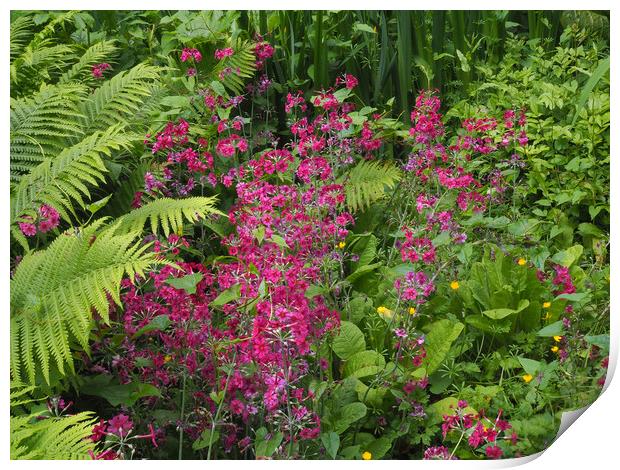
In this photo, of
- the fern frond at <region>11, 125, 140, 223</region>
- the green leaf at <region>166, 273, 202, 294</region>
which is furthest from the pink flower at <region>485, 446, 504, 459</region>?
the fern frond at <region>11, 125, 140, 223</region>

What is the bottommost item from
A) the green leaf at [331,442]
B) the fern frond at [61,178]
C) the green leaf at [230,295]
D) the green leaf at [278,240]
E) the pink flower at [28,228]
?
the green leaf at [331,442]

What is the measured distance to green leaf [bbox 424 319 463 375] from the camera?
186 cm

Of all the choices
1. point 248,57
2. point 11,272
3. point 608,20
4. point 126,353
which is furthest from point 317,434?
point 608,20

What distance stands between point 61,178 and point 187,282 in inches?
19.5

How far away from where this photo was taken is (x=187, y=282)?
1711mm

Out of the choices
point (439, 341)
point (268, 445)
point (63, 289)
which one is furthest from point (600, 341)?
point (63, 289)

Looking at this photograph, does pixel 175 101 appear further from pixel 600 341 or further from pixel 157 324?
pixel 600 341

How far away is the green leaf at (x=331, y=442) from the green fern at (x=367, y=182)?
2.62ft

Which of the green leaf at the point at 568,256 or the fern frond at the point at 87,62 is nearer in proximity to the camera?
the green leaf at the point at 568,256

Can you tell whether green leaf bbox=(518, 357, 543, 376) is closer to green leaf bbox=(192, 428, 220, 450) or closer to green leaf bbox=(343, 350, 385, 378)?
green leaf bbox=(343, 350, 385, 378)

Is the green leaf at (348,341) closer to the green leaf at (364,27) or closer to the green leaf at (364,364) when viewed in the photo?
the green leaf at (364,364)

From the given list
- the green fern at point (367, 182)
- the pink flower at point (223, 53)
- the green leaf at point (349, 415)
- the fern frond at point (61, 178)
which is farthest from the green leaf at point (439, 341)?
the pink flower at point (223, 53)

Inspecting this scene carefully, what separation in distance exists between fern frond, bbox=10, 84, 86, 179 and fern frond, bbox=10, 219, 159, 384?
0.41 metres

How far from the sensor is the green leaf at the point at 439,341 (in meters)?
1.86
